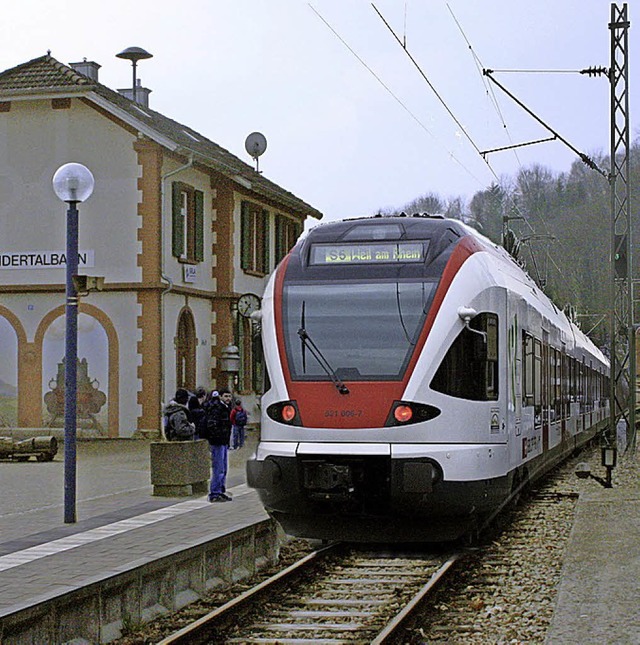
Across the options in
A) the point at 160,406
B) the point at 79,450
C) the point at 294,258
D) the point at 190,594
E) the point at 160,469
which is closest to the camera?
the point at 190,594

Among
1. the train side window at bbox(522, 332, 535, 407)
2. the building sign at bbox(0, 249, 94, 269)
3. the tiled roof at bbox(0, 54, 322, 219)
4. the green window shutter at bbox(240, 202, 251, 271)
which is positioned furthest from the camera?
the green window shutter at bbox(240, 202, 251, 271)

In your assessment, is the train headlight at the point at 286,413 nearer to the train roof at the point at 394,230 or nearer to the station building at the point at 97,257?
the train roof at the point at 394,230

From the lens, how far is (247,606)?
968 centimetres

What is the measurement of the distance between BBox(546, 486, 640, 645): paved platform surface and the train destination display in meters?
3.08

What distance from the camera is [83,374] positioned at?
29609 mm

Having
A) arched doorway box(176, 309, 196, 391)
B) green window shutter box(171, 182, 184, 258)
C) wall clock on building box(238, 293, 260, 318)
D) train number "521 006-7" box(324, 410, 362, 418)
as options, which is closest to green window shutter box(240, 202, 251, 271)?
wall clock on building box(238, 293, 260, 318)

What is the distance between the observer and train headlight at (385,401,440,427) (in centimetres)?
1139

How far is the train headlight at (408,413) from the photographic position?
37.4ft

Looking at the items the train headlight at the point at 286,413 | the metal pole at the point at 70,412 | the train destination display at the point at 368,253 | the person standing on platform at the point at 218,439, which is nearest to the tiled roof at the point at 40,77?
the person standing on platform at the point at 218,439

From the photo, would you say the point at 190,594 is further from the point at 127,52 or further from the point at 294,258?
the point at 127,52

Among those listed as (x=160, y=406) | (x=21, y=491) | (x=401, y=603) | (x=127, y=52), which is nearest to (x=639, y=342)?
(x=127, y=52)

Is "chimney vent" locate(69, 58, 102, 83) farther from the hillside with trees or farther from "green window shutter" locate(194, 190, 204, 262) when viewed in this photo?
the hillside with trees

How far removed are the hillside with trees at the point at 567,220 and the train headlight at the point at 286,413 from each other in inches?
1355

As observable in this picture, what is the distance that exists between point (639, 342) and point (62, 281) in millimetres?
66572
